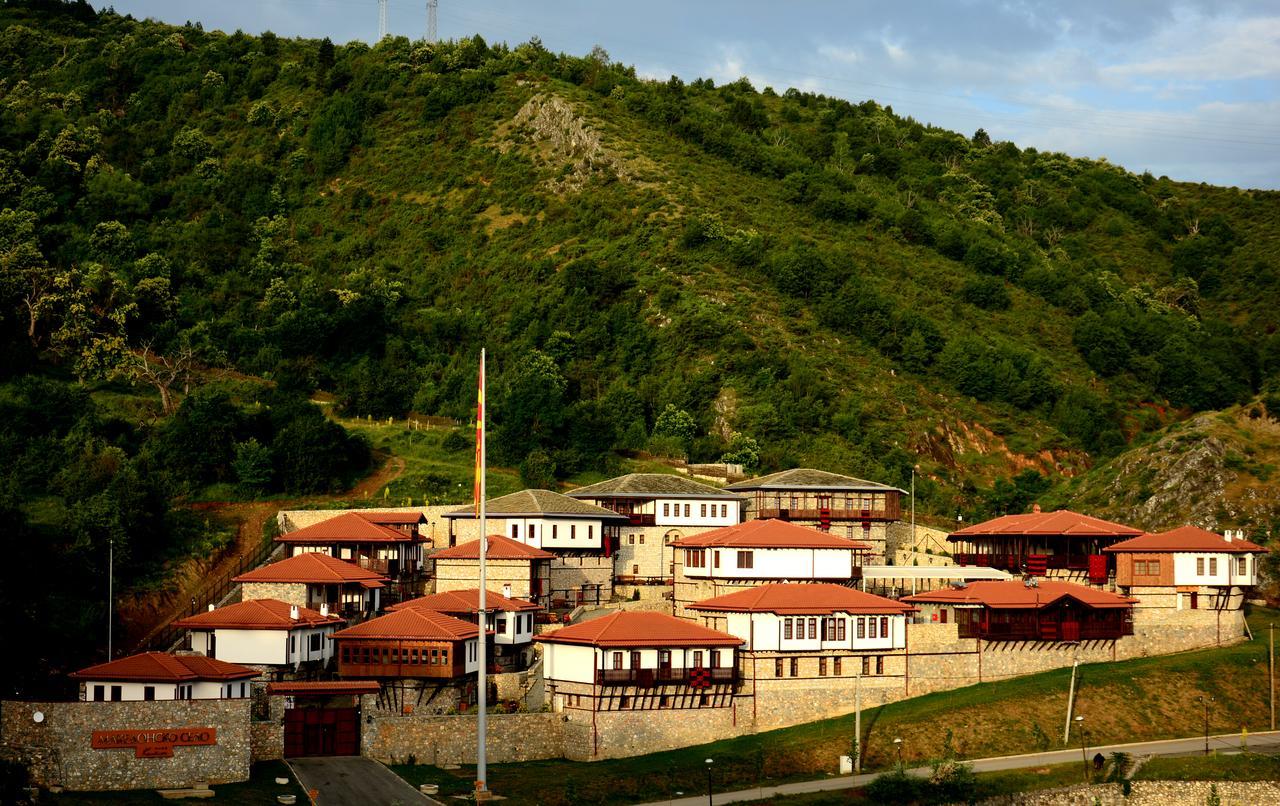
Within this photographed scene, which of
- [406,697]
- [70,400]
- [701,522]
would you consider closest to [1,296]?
[70,400]

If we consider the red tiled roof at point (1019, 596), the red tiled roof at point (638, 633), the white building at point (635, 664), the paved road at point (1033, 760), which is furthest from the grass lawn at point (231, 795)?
the red tiled roof at point (1019, 596)

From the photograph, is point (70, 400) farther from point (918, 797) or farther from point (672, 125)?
point (672, 125)

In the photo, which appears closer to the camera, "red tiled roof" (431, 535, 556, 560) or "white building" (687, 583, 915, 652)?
"white building" (687, 583, 915, 652)

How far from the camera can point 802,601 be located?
70125 mm

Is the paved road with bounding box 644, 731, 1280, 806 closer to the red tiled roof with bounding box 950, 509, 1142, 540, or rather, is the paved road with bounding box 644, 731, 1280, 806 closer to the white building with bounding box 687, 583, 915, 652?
the white building with bounding box 687, 583, 915, 652

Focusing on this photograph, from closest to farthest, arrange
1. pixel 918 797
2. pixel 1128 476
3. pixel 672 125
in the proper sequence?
pixel 918 797
pixel 1128 476
pixel 672 125

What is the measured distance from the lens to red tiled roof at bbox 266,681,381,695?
61.2 metres

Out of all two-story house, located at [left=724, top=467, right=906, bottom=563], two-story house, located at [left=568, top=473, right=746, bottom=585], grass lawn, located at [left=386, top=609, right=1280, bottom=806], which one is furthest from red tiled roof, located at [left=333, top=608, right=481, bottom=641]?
two-story house, located at [left=724, top=467, right=906, bottom=563]

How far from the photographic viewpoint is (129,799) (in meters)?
51.8

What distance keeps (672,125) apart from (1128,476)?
92.5 m

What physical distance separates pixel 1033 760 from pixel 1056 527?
2394 centimetres

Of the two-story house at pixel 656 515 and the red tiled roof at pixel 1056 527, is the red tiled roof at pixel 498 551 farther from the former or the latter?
the red tiled roof at pixel 1056 527

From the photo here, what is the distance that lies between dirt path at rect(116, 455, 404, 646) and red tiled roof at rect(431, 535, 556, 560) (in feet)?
43.4

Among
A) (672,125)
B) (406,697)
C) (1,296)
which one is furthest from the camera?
(672,125)
